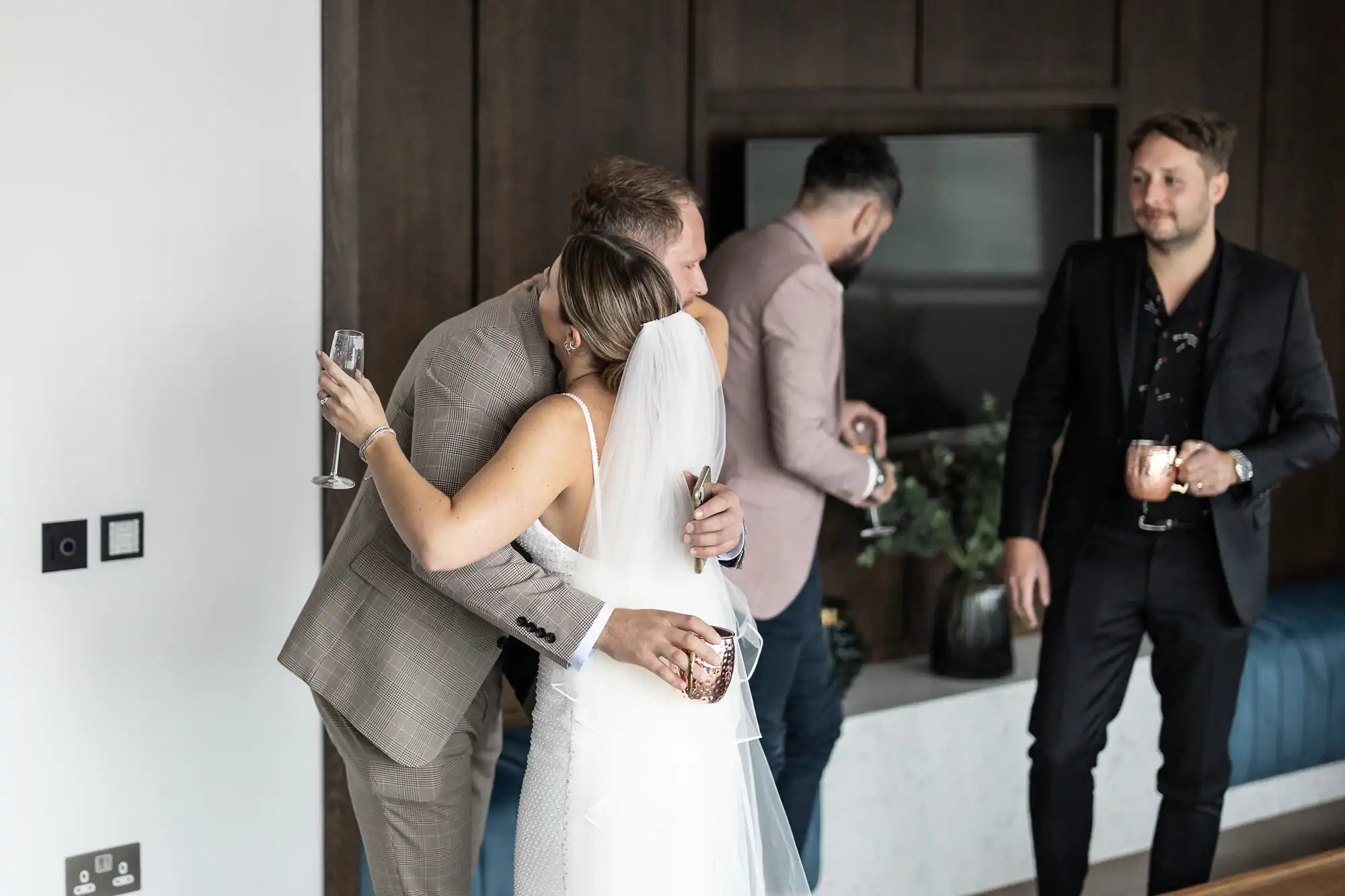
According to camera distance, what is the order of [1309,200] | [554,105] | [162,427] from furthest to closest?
[1309,200] < [554,105] < [162,427]

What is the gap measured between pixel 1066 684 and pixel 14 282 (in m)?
2.13

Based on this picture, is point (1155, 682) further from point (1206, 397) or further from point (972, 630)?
point (972, 630)

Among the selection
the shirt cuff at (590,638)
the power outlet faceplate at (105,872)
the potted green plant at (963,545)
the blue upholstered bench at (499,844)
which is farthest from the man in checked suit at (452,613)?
the potted green plant at (963,545)

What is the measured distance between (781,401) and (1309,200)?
2677 mm

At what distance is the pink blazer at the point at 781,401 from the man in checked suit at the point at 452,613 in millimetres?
596

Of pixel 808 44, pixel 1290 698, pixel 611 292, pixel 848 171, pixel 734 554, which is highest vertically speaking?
pixel 808 44

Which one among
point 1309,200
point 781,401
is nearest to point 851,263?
point 781,401

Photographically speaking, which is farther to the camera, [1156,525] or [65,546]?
[1156,525]

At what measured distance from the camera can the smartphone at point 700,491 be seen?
2.19 m

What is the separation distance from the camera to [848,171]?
3160 mm

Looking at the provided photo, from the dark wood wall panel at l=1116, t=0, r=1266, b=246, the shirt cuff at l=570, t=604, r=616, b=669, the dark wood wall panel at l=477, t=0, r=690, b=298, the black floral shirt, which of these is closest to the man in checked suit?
the shirt cuff at l=570, t=604, r=616, b=669

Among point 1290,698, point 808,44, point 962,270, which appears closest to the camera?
point 808,44

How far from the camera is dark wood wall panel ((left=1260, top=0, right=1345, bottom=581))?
15.4 feet

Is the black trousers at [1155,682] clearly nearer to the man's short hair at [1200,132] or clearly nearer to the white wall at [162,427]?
the man's short hair at [1200,132]
